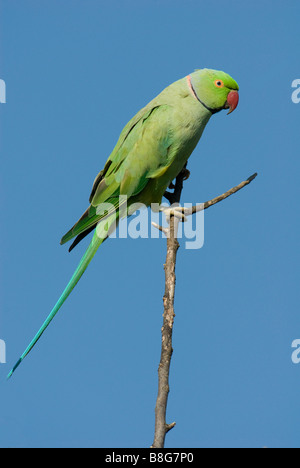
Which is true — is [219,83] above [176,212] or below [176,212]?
above

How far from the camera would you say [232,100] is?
3.88m

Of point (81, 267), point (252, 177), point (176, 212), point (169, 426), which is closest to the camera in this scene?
point (169, 426)

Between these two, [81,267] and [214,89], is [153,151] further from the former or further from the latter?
[81,267]

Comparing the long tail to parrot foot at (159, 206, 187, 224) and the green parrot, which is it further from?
parrot foot at (159, 206, 187, 224)

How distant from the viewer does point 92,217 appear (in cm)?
362

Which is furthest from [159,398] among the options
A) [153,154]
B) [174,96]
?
[174,96]

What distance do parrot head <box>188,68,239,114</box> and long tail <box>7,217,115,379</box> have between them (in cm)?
110

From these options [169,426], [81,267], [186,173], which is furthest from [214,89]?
[169,426]

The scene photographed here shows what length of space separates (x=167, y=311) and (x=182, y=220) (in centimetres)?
74

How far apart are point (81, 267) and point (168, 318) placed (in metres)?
0.89

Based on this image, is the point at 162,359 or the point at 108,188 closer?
the point at 162,359

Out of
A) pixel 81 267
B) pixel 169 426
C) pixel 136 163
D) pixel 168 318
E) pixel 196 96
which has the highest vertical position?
pixel 196 96
